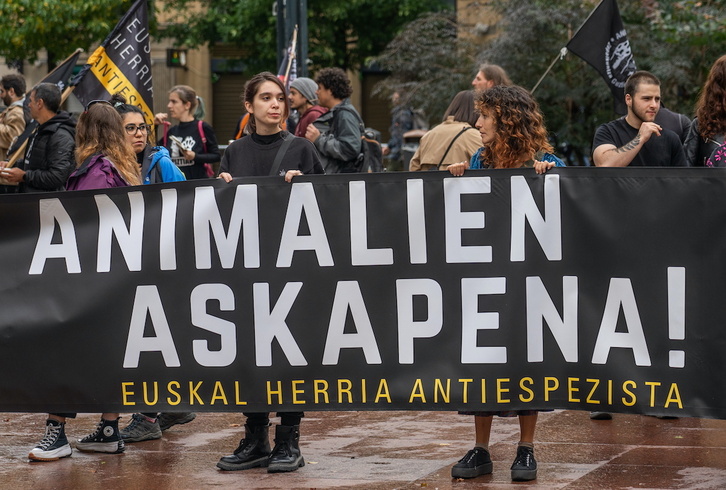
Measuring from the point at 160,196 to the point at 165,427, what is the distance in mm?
1684

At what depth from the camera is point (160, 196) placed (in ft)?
19.6

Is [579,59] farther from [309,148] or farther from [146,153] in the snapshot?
[309,148]

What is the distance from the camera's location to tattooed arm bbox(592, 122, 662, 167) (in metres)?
6.64

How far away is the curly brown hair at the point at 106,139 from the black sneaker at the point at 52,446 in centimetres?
135

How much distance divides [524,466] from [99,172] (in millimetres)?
2699

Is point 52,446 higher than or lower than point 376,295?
lower

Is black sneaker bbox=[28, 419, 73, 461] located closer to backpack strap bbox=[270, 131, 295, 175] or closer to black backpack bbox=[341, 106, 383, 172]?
backpack strap bbox=[270, 131, 295, 175]

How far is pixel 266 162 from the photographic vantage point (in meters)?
6.17

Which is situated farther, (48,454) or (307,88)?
(307,88)

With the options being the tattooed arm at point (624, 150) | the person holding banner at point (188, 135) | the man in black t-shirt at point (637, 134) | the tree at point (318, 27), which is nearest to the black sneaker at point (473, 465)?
the tattooed arm at point (624, 150)

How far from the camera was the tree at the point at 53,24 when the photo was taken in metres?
25.6

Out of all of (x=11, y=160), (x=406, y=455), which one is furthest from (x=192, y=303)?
(x=11, y=160)

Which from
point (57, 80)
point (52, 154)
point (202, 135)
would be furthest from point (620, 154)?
point (57, 80)

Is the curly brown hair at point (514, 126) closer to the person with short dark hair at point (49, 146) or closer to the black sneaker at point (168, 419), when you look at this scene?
the black sneaker at point (168, 419)
